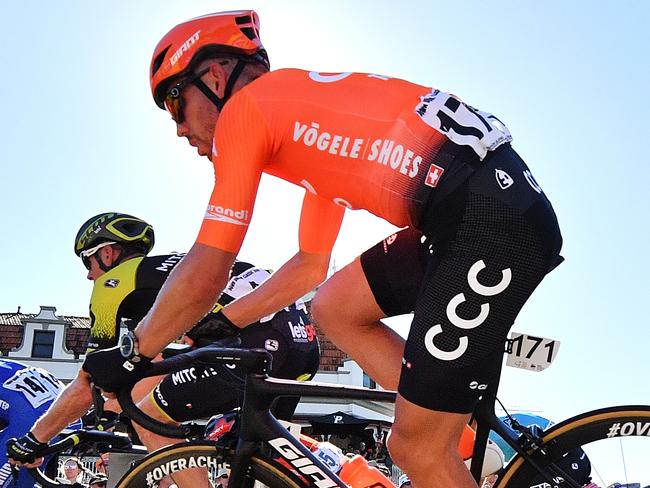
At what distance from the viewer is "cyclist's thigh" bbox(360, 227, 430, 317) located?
2951 millimetres

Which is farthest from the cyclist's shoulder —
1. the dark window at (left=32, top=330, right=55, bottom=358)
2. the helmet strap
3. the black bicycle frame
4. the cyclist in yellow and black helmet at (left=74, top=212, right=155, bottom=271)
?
the dark window at (left=32, top=330, right=55, bottom=358)

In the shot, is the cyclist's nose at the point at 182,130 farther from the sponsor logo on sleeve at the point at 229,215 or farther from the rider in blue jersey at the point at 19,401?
the rider in blue jersey at the point at 19,401

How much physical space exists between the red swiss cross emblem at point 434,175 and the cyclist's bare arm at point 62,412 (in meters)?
1.73

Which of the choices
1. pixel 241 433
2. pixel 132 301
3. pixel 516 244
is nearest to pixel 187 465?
pixel 241 433

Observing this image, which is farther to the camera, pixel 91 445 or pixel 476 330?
pixel 91 445

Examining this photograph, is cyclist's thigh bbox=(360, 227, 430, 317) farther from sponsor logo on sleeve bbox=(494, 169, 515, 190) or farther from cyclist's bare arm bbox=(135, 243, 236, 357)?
cyclist's bare arm bbox=(135, 243, 236, 357)

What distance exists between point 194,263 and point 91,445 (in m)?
1.63

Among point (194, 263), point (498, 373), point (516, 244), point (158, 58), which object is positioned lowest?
point (498, 373)

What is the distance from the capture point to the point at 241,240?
2645 mm

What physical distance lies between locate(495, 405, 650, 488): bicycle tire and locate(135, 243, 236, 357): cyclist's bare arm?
114cm

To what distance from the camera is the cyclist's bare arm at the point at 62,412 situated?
11.3 ft

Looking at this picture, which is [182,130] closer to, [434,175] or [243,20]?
[243,20]

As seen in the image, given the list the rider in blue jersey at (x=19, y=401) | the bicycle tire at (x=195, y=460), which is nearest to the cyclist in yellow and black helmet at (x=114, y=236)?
the rider in blue jersey at (x=19, y=401)

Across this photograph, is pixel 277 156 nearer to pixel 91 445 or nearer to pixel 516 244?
pixel 516 244
